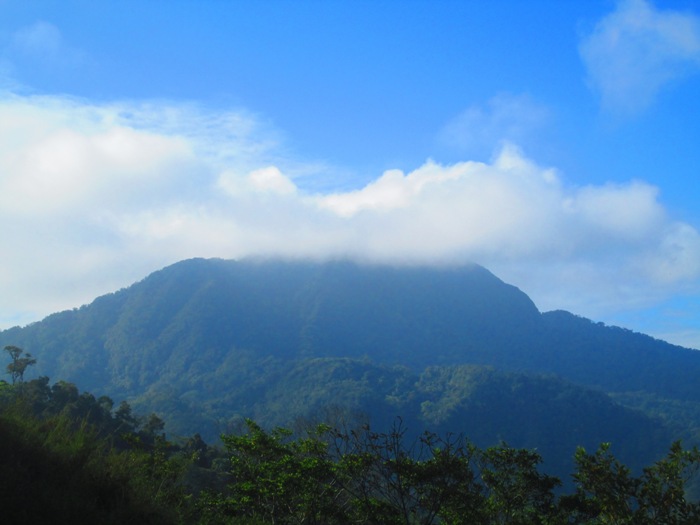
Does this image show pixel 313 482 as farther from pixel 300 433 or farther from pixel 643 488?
pixel 300 433

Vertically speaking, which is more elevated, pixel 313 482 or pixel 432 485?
pixel 313 482

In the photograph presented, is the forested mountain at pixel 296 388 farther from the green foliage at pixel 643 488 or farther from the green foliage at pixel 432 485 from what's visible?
the green foliage at pixel 643 488

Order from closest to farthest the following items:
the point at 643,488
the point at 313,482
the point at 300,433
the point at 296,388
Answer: the point at 643,488, the point at 313,482, the point at 300,433, the point at 296,388

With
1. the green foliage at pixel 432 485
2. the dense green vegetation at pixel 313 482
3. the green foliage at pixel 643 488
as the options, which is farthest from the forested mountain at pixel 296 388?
the green foliage at pixel 643 488

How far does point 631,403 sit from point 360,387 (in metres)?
94.4

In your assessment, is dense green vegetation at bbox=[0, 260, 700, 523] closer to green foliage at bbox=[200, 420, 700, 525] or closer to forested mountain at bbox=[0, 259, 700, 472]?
green foliage at bbox=[200, 420, 700, 525]

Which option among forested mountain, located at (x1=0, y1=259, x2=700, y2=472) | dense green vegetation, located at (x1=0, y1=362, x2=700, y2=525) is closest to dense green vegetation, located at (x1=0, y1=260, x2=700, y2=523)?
dense green vegetation, located at (x1=0, y1=362, x2=700, y2=525)

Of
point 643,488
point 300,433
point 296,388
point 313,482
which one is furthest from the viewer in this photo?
point 296,388

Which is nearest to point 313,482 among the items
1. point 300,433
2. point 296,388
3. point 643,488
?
point 643,488

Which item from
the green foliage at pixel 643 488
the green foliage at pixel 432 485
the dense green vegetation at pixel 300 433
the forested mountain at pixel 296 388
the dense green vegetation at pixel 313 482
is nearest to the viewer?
the dense green vegetation at pixel 313 482

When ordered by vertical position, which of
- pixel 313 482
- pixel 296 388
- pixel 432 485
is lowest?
pixel 296 388

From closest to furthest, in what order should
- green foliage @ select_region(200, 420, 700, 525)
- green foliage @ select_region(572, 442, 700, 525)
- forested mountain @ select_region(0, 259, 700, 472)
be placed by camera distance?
green foliage @ select_region(572, 442, 700, 525) < green foliage @ select_region(200, 420, 700, 525) < forested mountain @ select_region(0, 259, 700, 472)

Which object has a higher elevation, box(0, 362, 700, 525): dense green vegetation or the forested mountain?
box(0, 362, 700, 525): dense green vegetation

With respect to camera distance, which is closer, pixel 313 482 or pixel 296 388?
pixel 313 482
